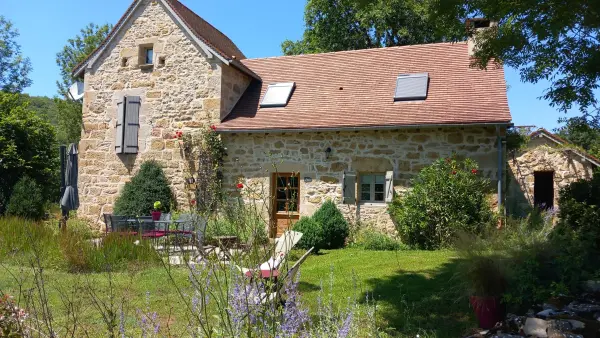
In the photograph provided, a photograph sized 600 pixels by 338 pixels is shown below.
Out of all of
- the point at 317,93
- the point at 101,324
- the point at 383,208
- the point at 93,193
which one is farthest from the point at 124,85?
the point at 101,324

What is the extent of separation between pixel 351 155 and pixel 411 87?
2.37m

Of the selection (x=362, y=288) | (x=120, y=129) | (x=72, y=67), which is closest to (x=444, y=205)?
(x=362, y=288)

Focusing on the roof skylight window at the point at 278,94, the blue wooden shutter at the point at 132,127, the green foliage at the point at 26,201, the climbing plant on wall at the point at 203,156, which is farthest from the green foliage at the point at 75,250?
the roof skylight window at the point at 278,94

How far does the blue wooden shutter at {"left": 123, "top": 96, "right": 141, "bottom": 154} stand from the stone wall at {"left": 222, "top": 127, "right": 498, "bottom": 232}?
2630mm

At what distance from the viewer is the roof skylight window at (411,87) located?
10758 mm

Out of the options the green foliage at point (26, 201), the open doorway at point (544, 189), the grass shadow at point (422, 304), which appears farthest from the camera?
the open doorway at point (544, 189)

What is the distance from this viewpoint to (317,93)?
11.9 m

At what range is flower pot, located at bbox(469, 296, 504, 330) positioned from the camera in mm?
4105

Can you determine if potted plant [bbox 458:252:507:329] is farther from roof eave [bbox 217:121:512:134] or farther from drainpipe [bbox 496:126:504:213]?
roof eave [bbox 217:121:512:134]

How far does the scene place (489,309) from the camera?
4.11 meters

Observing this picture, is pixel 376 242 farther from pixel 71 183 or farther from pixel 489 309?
pixel 71 183

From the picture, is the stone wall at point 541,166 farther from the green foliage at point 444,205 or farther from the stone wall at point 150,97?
the stone wall at point 150,97

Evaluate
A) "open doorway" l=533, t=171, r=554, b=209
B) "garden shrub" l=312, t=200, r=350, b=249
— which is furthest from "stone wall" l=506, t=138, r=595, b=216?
"garden shrub" l=312, t=200, r=350, b=249

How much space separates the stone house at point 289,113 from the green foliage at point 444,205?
1.61 ft
